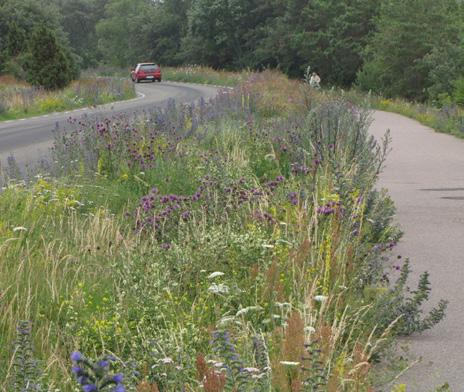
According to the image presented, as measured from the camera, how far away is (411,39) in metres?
48.5

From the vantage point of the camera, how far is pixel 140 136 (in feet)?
36.3

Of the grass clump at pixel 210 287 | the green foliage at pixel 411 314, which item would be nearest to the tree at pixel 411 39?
the grass clump at pixel 210 287

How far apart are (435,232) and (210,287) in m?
5.35

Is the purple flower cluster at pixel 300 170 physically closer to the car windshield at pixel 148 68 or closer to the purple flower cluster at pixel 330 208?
the purple flower cluster at pixel 330 208

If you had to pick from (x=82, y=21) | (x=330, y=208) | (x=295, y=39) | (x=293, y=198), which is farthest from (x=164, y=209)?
(x=82, y=21)

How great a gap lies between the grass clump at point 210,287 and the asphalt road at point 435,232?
0.24m

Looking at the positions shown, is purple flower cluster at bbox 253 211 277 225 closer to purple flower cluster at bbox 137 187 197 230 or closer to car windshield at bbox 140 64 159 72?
purple flower cluster at bbox 137 187 197 230

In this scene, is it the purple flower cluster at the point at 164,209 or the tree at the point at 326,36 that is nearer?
the purple flower cluster at the point at 164,209

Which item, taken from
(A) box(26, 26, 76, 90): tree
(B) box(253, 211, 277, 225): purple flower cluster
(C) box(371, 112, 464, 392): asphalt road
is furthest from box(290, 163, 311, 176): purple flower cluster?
(A) box(26, 26, 76, 90): tree

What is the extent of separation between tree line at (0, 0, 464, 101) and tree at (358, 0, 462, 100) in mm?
57

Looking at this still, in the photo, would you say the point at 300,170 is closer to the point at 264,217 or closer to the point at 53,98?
the point at 264,217

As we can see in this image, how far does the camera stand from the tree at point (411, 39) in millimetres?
47969

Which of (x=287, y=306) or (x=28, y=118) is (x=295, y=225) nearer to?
(x=287, y=306)

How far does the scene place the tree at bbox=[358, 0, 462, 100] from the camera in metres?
48.0
